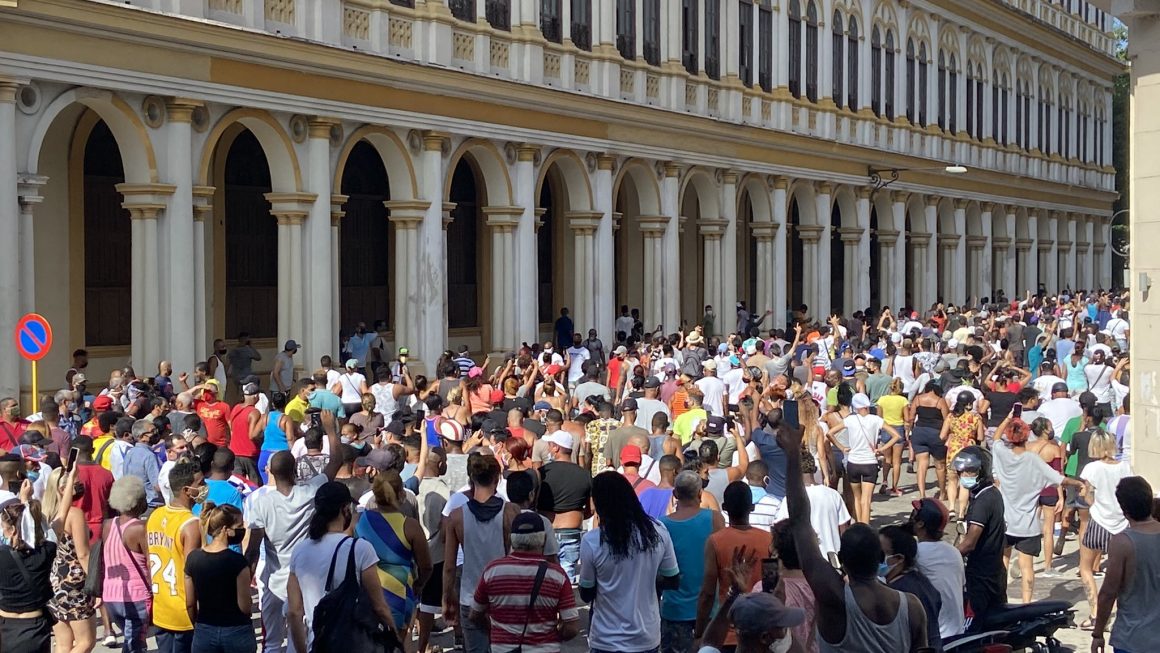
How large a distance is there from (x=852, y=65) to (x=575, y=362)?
19.7 metres

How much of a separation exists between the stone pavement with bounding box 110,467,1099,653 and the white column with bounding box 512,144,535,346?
1037 cm

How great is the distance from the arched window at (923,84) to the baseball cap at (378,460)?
36.1 meters

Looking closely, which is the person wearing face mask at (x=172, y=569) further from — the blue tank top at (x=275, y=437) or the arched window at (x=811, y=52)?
the arched window at (x=811, y=52)

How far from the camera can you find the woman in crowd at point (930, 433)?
54.9 feet

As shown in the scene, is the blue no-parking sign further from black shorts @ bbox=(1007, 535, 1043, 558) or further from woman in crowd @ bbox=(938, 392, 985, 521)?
black shorts @ bbox=(1007, 535, 1043, 558)

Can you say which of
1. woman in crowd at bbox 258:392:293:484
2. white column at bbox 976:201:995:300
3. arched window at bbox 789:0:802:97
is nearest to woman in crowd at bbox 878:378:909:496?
woman in crowd at bbox 258:392:293:484

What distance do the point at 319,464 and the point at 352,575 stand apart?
3.25m

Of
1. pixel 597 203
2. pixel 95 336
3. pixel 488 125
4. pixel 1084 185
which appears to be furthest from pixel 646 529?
pixel 1084 185

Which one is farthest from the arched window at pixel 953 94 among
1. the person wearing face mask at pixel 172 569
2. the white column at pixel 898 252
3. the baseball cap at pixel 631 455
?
the person wearing face mask at pixel 172 569

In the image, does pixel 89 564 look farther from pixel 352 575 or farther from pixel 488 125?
pixel 488 125

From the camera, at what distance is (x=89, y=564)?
9.63 meters

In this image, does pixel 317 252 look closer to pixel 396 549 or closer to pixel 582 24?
pixel 582 24

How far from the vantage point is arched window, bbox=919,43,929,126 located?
44556mm

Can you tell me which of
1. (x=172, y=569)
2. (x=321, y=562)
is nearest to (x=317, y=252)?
(x=172, y=569)
